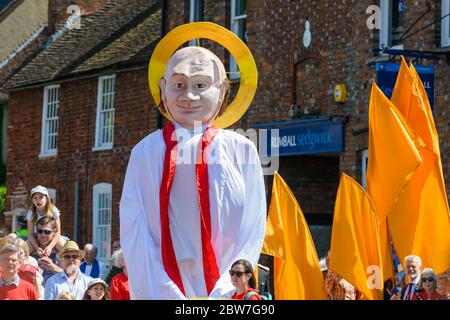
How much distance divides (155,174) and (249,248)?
Answer: 745 millimetres

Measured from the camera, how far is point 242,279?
9359 millimetres

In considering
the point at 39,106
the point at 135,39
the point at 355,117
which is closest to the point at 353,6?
the point at 355,117

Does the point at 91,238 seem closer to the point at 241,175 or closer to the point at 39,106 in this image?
the point at 39,106

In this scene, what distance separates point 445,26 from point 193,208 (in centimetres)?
1179

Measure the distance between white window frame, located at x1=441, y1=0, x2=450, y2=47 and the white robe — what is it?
11325 mm

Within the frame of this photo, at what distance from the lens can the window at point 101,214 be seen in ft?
98.2

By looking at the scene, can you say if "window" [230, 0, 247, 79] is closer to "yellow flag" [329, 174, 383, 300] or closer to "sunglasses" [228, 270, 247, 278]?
"yellow flag" [329, 174, 383, 300]

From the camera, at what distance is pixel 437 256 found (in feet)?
43.7

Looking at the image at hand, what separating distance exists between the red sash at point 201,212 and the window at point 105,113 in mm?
20993

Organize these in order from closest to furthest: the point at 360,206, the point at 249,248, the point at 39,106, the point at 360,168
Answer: the point at 249,248, the point at 360,206, the point at 360,168, the point at 39,106

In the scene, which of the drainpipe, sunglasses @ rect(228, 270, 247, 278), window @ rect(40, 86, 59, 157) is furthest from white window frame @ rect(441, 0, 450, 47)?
window @ rect(40, 86, 59, 157)

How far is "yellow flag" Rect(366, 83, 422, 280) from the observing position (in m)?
13.2

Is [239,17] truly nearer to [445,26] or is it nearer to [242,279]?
[445,26]

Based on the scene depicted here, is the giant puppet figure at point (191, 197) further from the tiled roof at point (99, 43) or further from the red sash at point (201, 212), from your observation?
the tiled roof at point (99, 43)
